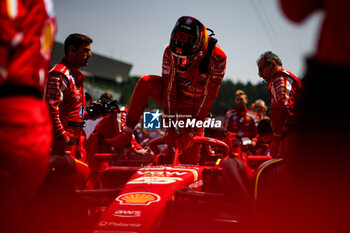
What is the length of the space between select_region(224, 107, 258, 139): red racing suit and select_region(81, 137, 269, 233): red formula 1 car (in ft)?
16.6

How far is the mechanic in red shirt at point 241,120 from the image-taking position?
793cm

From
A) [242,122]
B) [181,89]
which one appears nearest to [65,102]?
[181,89]

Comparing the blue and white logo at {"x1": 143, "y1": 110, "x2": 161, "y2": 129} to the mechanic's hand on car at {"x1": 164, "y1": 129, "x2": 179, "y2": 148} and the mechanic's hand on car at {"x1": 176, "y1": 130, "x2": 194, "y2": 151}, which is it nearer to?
the mechanic's hand on car at {"x1": 164, "y1": 129, "x2": 179, "y2": 148}

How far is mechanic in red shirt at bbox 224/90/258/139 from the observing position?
7.93 meters

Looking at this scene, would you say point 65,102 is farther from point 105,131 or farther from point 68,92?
point 105,131

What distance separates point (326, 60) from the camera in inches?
50.7

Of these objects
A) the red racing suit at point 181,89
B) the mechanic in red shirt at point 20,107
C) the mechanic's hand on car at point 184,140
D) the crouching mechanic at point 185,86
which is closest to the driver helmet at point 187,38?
the crouching mechanic at point 185,86

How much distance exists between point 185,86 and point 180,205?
2.22 metres

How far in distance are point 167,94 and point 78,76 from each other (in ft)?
3.57

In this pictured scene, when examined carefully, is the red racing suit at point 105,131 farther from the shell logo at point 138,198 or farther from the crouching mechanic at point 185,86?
the shell logo at point 138,198

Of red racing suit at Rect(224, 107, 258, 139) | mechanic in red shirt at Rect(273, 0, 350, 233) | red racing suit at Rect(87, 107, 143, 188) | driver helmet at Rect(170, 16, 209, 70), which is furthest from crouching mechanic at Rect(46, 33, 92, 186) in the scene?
red racing suit at Rect(224, 107, 258, 139)

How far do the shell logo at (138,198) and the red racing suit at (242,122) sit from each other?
17.8 feet

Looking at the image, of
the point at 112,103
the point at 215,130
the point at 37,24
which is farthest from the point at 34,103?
the point at 112,103

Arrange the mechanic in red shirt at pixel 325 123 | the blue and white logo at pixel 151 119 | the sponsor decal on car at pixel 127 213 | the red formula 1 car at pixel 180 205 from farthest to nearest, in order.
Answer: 1. the blue and white logo at pixel 151 119
2. the sponsor decal on car at pixel 127 213
3. the red formula 1 car at pixel 180 205
4. the mechanic in red shirt at pixel 325 123
